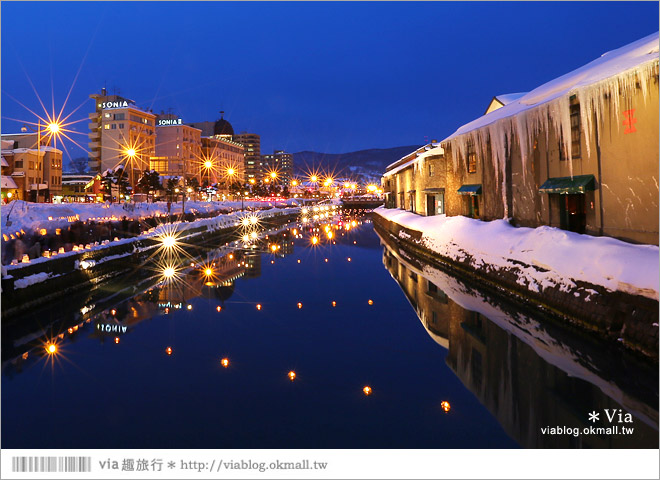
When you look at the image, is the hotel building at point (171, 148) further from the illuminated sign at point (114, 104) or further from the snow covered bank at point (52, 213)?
the snow covered bank at point (52, 213)

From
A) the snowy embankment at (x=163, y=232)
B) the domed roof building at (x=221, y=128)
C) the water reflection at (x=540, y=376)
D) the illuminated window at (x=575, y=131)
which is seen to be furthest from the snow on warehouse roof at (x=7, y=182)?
the domed roof building at (x=221, y=128)

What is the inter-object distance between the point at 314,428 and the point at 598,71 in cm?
1346

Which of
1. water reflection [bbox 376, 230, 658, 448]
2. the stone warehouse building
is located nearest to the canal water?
water reflection [bbox 376, 230, 658, 448]

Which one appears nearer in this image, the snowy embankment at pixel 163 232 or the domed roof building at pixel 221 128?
the snowy embankment at pixel 163 232

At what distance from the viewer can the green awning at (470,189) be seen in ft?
89.0

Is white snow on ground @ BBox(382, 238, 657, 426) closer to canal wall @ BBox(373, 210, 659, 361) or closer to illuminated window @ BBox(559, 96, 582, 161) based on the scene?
canal wall @ BBox(373, 210, 659, 361)

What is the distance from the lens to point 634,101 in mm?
12945

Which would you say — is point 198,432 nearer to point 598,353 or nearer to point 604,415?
point 604,415

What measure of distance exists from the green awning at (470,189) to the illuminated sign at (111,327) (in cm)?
2114

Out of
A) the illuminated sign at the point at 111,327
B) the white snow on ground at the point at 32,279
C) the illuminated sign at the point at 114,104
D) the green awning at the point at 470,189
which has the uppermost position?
the illuminated sign at the point at 114,104

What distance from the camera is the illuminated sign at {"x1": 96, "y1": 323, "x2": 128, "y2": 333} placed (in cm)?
1276

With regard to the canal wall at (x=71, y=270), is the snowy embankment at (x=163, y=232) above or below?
above

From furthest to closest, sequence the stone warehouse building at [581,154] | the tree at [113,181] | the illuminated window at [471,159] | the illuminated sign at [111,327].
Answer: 1. the tree at [113,181]
2. the illuminated window at [471,159]
3. the illuminated sign at [111,327]
4. the stone warehouse building at [581,154]

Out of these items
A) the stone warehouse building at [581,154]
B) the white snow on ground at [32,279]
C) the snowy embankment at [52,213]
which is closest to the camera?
the stone warehouse building at [581,154]
